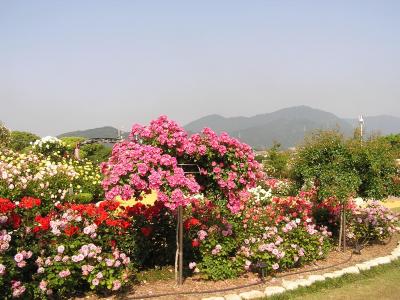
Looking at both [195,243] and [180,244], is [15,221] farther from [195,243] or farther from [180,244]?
[195,243]

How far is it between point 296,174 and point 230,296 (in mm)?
3729

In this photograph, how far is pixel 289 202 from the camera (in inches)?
368

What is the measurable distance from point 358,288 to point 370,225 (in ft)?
9.65

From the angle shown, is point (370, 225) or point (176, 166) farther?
point (370, 225)

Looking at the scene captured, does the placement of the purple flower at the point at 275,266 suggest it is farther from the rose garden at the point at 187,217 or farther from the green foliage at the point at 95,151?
the green foliage at the point at 95,151

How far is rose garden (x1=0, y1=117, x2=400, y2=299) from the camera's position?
564 centimetres

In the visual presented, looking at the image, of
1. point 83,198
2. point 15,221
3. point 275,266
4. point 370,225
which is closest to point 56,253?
point 15,221

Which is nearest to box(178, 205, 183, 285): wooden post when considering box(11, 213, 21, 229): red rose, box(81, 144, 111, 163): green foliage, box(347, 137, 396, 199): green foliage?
box(11, 213, 21, 229): red rose

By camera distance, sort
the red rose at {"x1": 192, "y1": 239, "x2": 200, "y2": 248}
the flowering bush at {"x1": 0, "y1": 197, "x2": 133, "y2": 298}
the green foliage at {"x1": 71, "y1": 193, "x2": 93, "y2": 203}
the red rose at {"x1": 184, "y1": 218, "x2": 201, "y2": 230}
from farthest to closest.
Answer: the green foliage at {"x1": 71, "y1": 193, "x2": 93, "y2": 203} → the red rose at {"x1": 184, "y1": 218, "x2": 201, "y2": 230} → the red rose at {"x1": 192, "y1": 239, "x2": 200, "y2": 248} → the flowering bush at {"x1": 0, "y1": 197, "x2": 133, "y2": 298}

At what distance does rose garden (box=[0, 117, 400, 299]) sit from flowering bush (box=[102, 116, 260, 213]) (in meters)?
0.02

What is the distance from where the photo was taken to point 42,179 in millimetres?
10219

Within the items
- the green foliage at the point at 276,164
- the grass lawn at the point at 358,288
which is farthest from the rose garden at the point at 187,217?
the green foliage at the point at 276,164

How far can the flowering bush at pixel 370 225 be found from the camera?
30.7 feet

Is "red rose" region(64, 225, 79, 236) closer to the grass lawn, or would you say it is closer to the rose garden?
the rose garden
